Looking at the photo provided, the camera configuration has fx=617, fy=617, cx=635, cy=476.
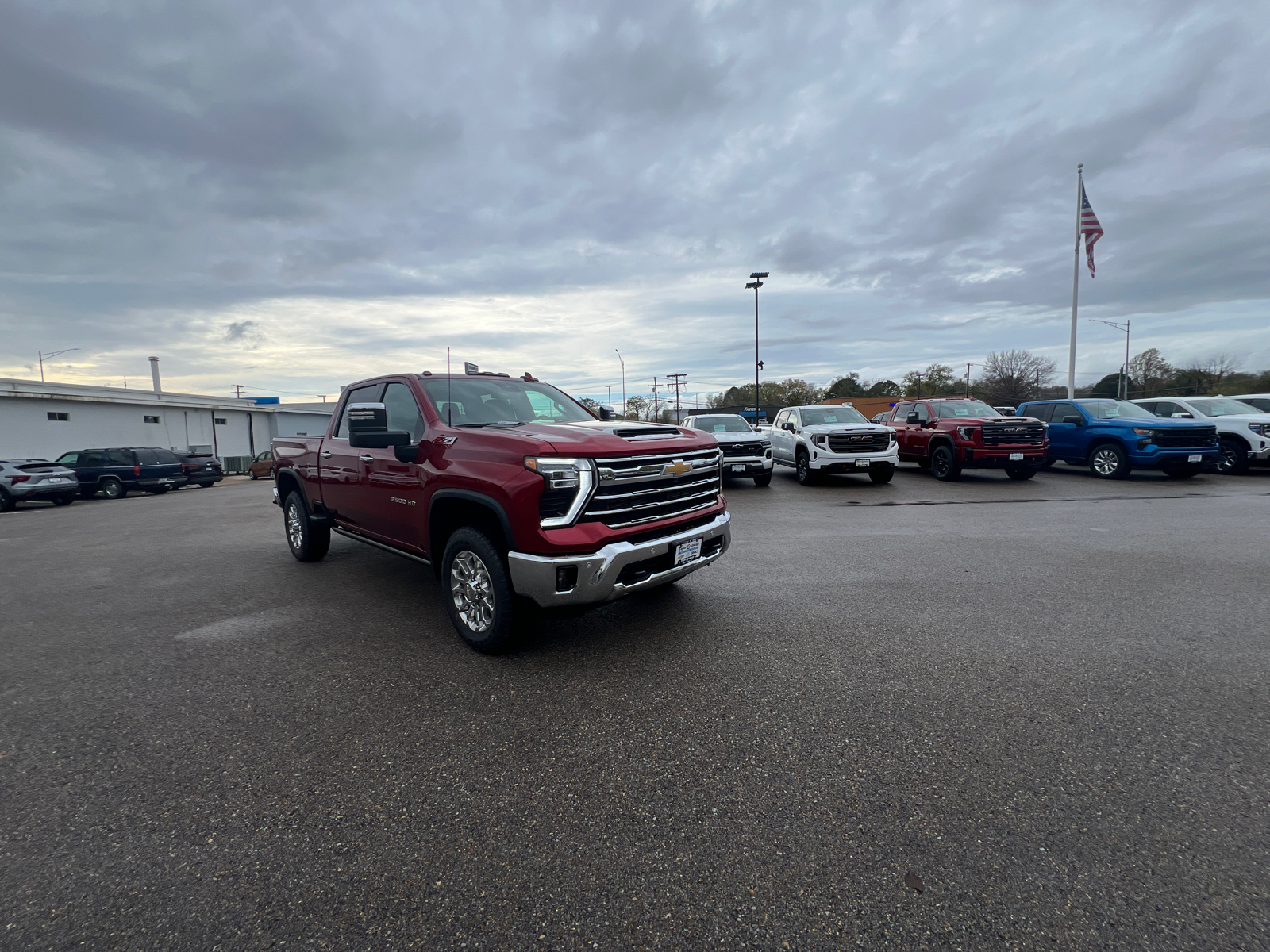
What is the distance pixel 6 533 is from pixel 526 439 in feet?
42.0

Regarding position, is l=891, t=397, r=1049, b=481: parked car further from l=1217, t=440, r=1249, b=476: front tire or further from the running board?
the running board

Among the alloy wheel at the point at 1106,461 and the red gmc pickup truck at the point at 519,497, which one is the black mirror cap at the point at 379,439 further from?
the alloy wheel at the point at 1106,461

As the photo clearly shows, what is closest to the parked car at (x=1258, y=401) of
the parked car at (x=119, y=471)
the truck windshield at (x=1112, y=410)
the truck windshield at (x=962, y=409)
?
the truck windshield at (x=1112, y=410)

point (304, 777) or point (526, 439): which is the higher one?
point (526, 439)

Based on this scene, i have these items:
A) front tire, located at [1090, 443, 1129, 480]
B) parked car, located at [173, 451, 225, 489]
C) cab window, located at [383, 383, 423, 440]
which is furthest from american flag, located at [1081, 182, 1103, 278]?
parked car, located at [173, 451, 225, 489]

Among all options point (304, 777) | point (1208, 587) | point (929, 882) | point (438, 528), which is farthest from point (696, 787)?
point (1208, 587)

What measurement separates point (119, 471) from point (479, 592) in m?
21.4

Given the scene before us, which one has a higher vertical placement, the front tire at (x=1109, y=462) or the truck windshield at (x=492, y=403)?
the truck windshield at (x=492, y=403)

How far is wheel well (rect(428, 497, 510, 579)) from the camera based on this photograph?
3996 mm

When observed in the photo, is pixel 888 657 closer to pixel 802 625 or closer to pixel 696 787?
pixel 802 625

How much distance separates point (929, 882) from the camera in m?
2.04

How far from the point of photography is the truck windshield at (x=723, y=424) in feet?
46.7

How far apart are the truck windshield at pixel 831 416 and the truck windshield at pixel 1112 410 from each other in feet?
17.4

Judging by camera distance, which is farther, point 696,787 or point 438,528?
point 438,528
